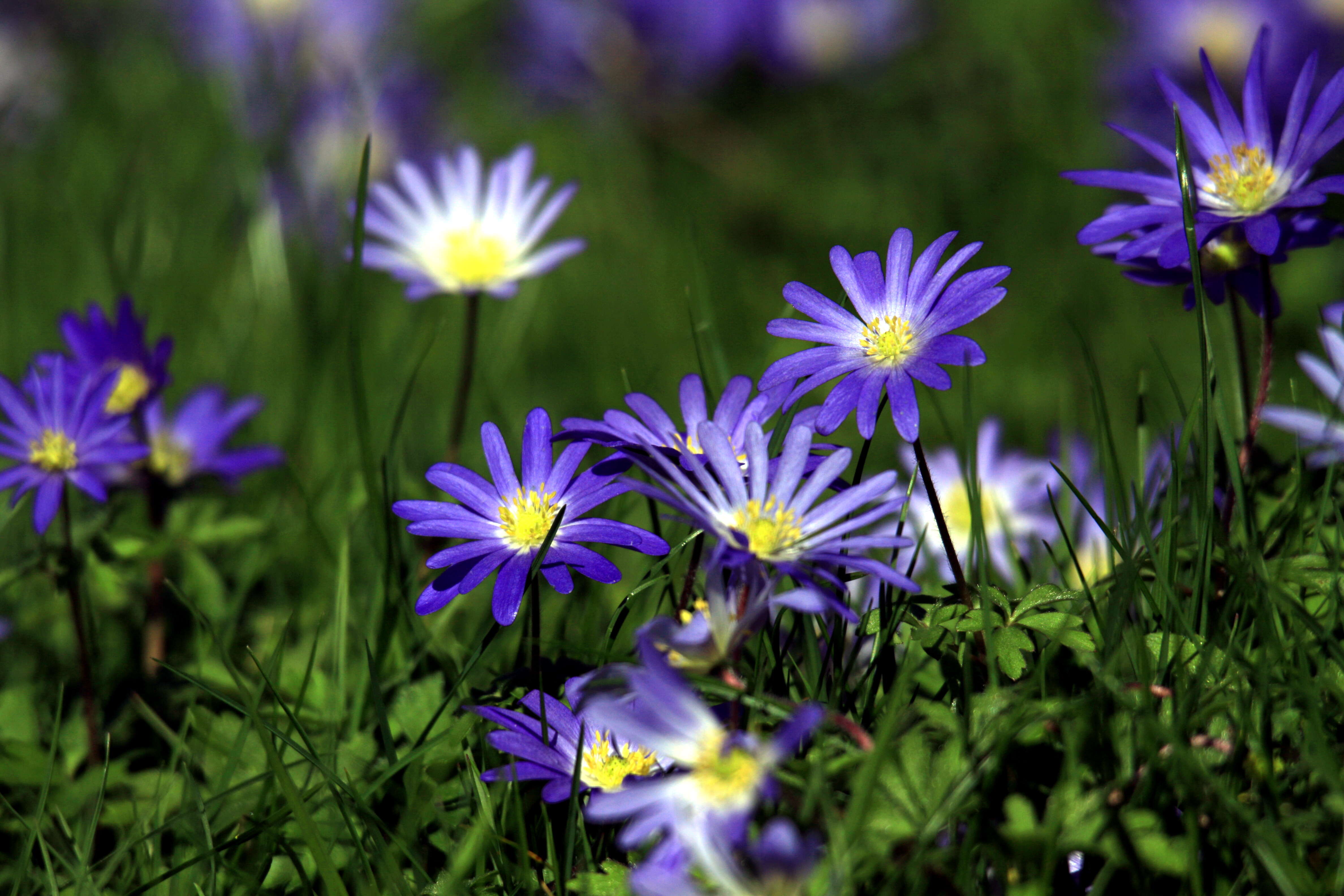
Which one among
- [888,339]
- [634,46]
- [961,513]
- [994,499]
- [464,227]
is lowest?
[961,513]

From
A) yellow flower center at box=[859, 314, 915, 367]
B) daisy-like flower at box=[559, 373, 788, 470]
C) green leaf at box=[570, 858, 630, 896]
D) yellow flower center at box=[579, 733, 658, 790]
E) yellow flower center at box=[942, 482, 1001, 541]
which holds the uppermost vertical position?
yellow flower center at box=[859, 314, 915, 367]

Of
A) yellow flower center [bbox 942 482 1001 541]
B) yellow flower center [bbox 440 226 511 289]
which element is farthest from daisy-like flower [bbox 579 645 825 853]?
yellow flower center [bbox 942 482 1001 541]

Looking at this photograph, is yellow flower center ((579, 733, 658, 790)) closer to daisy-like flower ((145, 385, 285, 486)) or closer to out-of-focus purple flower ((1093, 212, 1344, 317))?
out-of-focus purple flower ((1093, 212, 1344, 317))

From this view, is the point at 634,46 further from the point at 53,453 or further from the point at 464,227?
the point at 53,453

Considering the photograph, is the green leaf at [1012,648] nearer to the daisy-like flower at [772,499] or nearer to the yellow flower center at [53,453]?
the daisy-like flower at [772,499]

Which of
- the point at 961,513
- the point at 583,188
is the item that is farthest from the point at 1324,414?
the point at 583,188

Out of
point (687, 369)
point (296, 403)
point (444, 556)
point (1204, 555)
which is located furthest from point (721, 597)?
point (687, 369)

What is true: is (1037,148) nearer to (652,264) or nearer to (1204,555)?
(652,264)
